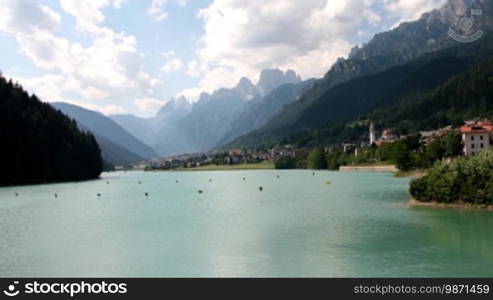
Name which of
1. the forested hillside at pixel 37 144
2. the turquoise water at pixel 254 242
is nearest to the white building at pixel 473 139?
the turquoise water at pixel 254 242

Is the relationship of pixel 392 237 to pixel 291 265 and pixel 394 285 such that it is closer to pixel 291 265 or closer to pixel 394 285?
pixel 291 265

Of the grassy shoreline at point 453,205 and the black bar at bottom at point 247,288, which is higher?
the grassy shoreline at point 453,205

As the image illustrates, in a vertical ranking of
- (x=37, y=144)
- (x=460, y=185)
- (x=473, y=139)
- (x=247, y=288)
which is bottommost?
(x=247, y=288)

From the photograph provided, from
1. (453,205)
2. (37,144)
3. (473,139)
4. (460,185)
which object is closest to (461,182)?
(460,185)

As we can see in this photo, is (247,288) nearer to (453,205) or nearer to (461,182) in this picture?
(453,205)

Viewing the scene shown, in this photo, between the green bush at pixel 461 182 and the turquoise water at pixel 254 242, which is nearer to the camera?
the turquoise water at pixel 254 242

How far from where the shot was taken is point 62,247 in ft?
136

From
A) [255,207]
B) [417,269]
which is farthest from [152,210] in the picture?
[417,269]

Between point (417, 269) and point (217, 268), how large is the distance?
41.2 feet

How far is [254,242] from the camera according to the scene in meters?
40.9

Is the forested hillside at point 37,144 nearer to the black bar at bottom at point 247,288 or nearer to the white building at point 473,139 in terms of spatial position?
the black bar at bottom at point 247,288

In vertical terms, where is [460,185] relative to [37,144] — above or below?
below

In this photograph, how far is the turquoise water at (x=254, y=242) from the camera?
31.5m

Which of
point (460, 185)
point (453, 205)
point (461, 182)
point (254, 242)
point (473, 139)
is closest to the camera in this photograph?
point (254, 242)
